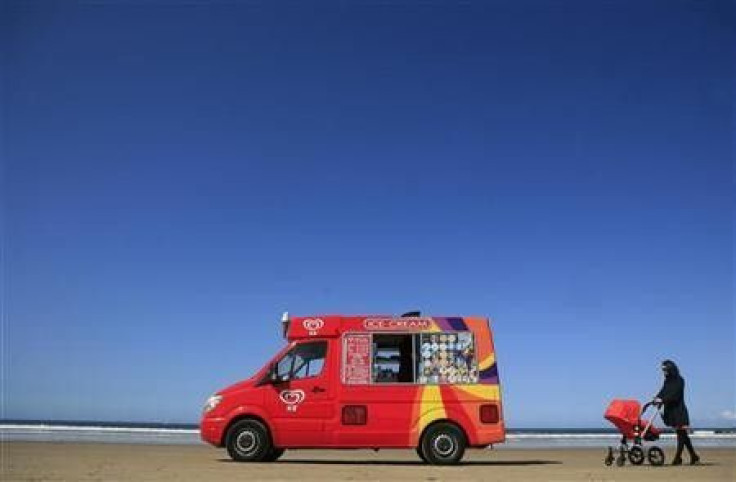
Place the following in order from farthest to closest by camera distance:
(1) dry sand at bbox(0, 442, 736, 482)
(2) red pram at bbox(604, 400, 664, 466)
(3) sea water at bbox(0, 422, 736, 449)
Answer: (3) sea water at bbox(0, 422, 736, 449), (2) red pram at bbox(604, 400, 664, 466), (1) dry sand at bbox(0, 442, 736, 482)

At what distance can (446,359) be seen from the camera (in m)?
15.0

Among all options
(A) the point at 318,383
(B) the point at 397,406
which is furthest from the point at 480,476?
(A) the point at 318,383

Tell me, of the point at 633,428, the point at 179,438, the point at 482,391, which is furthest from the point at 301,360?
the point at 179,438

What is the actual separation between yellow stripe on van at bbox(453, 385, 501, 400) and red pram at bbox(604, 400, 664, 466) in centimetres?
195

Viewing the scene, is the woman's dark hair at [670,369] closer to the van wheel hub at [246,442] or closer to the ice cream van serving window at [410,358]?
the ice cream van serving window at [410,358]

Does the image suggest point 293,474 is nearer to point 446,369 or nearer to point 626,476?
point 446,369

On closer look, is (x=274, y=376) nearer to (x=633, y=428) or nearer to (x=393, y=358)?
(x=393, y=358)

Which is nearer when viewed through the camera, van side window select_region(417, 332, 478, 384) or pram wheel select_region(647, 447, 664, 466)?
pram wheel select_region(647, 447, 664, 466)

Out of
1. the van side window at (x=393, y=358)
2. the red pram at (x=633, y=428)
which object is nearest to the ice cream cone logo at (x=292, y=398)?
the van side window at (x=393, y=358)

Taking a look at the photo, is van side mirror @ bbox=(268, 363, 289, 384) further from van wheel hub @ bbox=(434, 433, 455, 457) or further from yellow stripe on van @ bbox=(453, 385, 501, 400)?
yellow stripe on van @ bbox=(453, 385, 501, 400)

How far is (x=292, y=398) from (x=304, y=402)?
24cm

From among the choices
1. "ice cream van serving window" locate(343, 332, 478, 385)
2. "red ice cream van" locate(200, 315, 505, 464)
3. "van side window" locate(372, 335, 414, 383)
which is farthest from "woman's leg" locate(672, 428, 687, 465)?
"van side window" locate(372, 335, 414, 383)

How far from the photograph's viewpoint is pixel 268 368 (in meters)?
15.3

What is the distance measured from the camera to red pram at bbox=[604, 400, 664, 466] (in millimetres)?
14422
